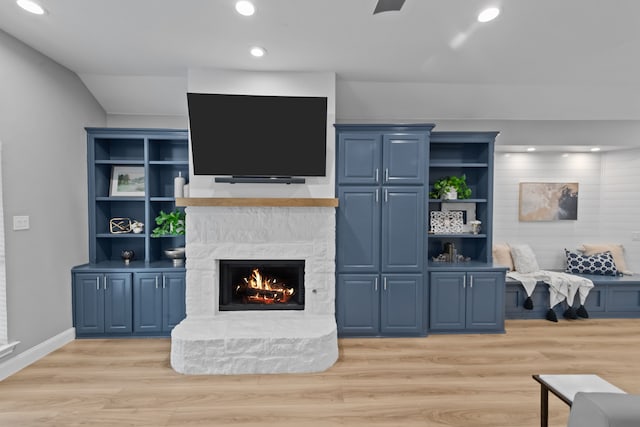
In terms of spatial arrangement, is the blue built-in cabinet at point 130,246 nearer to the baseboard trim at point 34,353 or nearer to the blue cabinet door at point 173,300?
the blue cabinet door at point 173,300

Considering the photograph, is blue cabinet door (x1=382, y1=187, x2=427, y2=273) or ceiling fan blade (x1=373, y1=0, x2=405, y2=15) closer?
ceiling fan blade (x1=373, y1=0, x2=405, y2=15)

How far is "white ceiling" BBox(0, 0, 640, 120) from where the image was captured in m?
A: 2.42

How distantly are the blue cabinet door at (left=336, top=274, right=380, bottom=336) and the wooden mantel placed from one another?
921 mm

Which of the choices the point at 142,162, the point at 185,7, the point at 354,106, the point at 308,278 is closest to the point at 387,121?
the point at 354,106

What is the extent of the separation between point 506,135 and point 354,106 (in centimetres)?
206

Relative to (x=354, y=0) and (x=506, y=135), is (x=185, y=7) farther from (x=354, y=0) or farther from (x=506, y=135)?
(x=506, y=135)

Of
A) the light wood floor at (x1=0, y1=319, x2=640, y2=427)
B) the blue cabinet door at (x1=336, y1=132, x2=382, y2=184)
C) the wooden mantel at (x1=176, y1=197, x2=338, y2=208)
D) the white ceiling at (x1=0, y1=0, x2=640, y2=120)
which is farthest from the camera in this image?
the blue cabinet door at (x1=336, y1=132, x2=382, y2=184)

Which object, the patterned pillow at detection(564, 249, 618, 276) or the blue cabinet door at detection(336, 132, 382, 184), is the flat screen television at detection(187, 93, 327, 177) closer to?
the blue cabinet door at detection(336, 132, 382, 184)

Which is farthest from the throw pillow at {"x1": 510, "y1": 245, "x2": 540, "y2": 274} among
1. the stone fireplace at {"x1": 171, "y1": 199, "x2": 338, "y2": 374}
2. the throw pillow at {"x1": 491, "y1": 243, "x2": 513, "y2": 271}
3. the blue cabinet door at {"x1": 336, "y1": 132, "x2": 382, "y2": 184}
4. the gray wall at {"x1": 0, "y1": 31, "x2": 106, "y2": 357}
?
the gray wall at {"x1": 0, "y1": 31, "x2": 106, "y2": 357}

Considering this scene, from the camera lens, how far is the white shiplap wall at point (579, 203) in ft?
15.4

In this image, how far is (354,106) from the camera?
13.5 ft

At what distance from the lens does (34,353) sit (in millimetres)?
3066

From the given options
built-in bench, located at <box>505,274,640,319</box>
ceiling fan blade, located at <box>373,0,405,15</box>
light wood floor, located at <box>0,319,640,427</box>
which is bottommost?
light wood floor, located at <box>0,319,640,427</box>

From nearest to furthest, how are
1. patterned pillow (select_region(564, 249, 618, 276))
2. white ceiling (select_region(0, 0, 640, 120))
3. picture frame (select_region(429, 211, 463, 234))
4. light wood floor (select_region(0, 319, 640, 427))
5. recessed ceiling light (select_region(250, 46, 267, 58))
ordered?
light wood floor (select_region(0, 319, 640, 427)), white ceiling (select_region(0, 0, 640, 120)), recessed ceiling light (select_region(250, 46, 267, 58)), picture frame (select_region(429, 211, 463, 234)), patterned pillow (select_region(564, 249, 618, 276))
